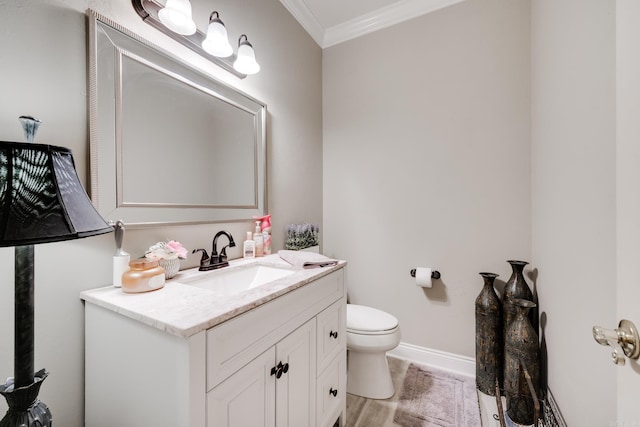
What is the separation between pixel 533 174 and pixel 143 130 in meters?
2.16

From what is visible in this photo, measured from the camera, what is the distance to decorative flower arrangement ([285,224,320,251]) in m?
1.85

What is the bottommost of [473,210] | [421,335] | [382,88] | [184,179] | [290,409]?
[421,335]

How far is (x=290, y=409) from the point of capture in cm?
99

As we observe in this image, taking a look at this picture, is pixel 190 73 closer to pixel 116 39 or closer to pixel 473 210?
pixel 116 39

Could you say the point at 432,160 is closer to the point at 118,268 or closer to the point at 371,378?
the point at 371,378

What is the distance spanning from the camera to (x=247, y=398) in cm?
80

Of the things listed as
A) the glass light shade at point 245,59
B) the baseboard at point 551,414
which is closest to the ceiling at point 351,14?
the glass light shade at point 245,59

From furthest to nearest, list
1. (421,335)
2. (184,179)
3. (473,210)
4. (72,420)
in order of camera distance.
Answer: (421,335) → (473,210) → (184,179) → (72,420)

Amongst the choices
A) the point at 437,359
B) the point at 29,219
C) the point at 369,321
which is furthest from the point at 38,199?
the point at 437,359

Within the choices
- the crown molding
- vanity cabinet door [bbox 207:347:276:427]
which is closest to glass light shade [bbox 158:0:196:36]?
vanity cabinet door [bbox 207:347:276:427]

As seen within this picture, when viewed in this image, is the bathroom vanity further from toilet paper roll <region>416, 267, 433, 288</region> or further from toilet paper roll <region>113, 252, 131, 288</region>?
toilet paper roll <region>416, 267, 433, 288</region>

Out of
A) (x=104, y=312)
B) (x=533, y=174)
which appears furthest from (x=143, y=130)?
(x=533, y=174)

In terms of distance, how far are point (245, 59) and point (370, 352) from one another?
6.05 feet

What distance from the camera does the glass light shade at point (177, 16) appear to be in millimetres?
1057
